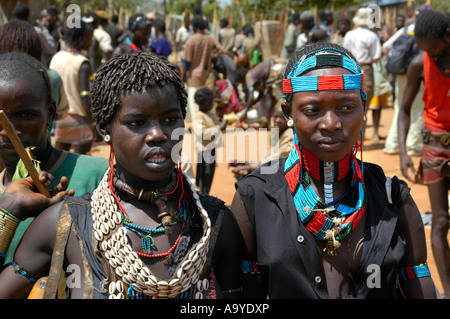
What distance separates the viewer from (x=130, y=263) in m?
1.85

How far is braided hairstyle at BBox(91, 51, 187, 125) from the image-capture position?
75.1 inches

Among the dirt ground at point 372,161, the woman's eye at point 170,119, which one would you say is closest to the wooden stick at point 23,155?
Answer: the woman's eye at point 170,119

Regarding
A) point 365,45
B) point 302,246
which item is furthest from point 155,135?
point 365,45

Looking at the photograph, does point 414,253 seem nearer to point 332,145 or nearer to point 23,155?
point 332,145

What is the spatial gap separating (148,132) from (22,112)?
80cm

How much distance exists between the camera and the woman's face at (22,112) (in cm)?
231

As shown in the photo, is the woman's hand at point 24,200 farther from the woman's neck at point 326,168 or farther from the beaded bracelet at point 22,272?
the woman's neck at point 326,168

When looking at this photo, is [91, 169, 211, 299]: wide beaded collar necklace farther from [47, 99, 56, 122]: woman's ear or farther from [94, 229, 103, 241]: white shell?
[47, 99, 56, 122]: woman's ear

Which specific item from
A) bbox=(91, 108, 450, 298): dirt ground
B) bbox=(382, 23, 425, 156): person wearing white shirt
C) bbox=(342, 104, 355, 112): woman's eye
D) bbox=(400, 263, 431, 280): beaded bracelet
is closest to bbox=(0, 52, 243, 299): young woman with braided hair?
bbox=(342, 104, 355, 112): woman's eye

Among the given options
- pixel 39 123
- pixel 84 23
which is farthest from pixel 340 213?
pixel 84 23

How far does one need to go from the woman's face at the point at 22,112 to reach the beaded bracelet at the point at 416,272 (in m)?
1.79

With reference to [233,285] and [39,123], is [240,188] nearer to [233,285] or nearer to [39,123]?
[233,285]
